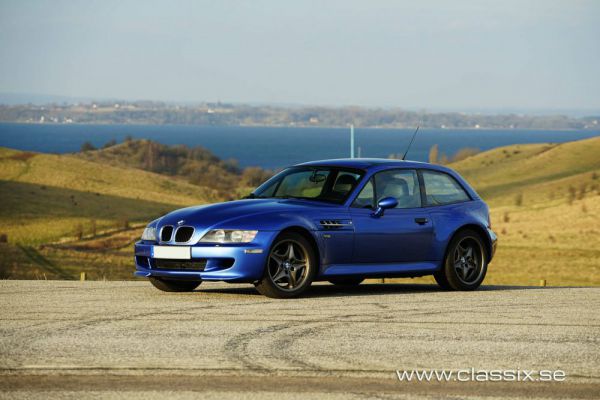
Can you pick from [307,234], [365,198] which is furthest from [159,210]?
[307,234]

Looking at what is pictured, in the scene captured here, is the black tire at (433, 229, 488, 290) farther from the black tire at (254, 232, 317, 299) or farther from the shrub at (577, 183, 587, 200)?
the shrub at (577, 183, 587, 200)

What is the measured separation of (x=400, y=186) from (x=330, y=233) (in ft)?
4.97

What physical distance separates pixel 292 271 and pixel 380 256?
1279mm

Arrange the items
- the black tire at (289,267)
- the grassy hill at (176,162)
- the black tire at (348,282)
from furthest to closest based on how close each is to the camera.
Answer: the grassy hill at (176,162), the black tire at (348,282), the black tire at (289,267)

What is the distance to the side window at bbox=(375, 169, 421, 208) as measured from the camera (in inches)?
551

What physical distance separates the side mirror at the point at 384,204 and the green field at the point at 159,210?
486 inches

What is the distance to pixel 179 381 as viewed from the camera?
25.5 feet

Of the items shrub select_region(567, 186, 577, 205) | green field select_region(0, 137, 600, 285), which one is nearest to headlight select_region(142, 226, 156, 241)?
green field select_region(0, 137, 600, 285)

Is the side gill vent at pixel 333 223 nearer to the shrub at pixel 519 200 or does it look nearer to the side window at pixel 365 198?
the side window at pixel 365 198

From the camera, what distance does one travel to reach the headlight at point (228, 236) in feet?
41.0

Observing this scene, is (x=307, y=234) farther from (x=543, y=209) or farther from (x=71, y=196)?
(x=71, y=196)

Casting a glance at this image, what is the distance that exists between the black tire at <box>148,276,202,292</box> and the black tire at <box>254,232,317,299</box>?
3.65 feet

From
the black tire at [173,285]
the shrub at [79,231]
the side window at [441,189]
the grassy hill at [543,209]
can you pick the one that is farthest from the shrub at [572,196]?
the black tire at [173,285]

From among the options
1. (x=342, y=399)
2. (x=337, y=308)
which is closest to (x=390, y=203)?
(x=337, y=308)
